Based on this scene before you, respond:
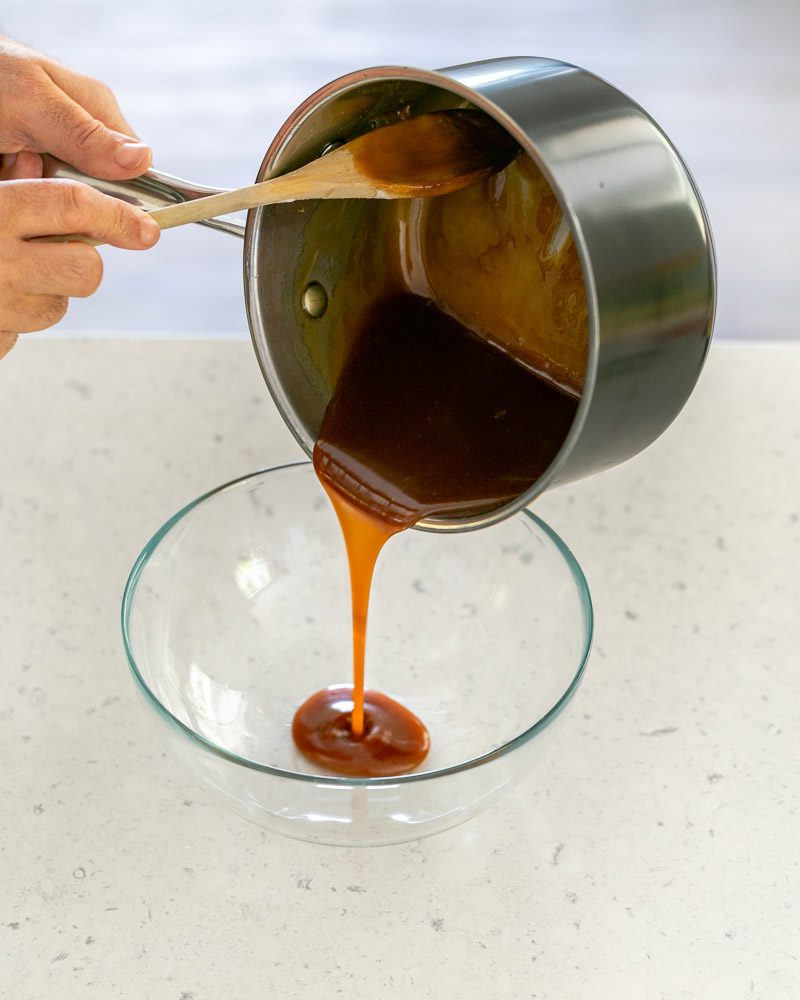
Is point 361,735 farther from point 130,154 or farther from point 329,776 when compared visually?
point 130,154

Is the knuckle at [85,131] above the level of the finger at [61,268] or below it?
above

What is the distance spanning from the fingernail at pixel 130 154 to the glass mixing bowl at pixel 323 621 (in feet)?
1.15

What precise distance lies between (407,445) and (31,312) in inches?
15.1

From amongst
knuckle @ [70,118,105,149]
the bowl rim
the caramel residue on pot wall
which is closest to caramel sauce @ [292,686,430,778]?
the bowl rim

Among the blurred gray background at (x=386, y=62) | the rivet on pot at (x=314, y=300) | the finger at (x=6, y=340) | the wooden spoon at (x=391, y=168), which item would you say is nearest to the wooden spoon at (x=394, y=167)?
the wooden spoon at (x=391, y=168)

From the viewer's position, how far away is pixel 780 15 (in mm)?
4684

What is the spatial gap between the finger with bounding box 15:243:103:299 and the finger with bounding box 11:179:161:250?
3cm

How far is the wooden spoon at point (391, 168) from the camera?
112cm

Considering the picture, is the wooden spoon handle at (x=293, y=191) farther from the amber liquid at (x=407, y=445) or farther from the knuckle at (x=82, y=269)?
the amber liquid at (x=407, y=445)

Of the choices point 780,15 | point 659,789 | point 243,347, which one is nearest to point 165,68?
point 780,15

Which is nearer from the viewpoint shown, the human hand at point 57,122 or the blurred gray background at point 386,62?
the human hand at point 57,122

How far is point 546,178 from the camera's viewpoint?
3.35ft

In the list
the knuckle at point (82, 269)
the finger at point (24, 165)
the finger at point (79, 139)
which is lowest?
the finger at point (24, 165)

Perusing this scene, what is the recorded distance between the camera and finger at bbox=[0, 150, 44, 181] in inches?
58.3
